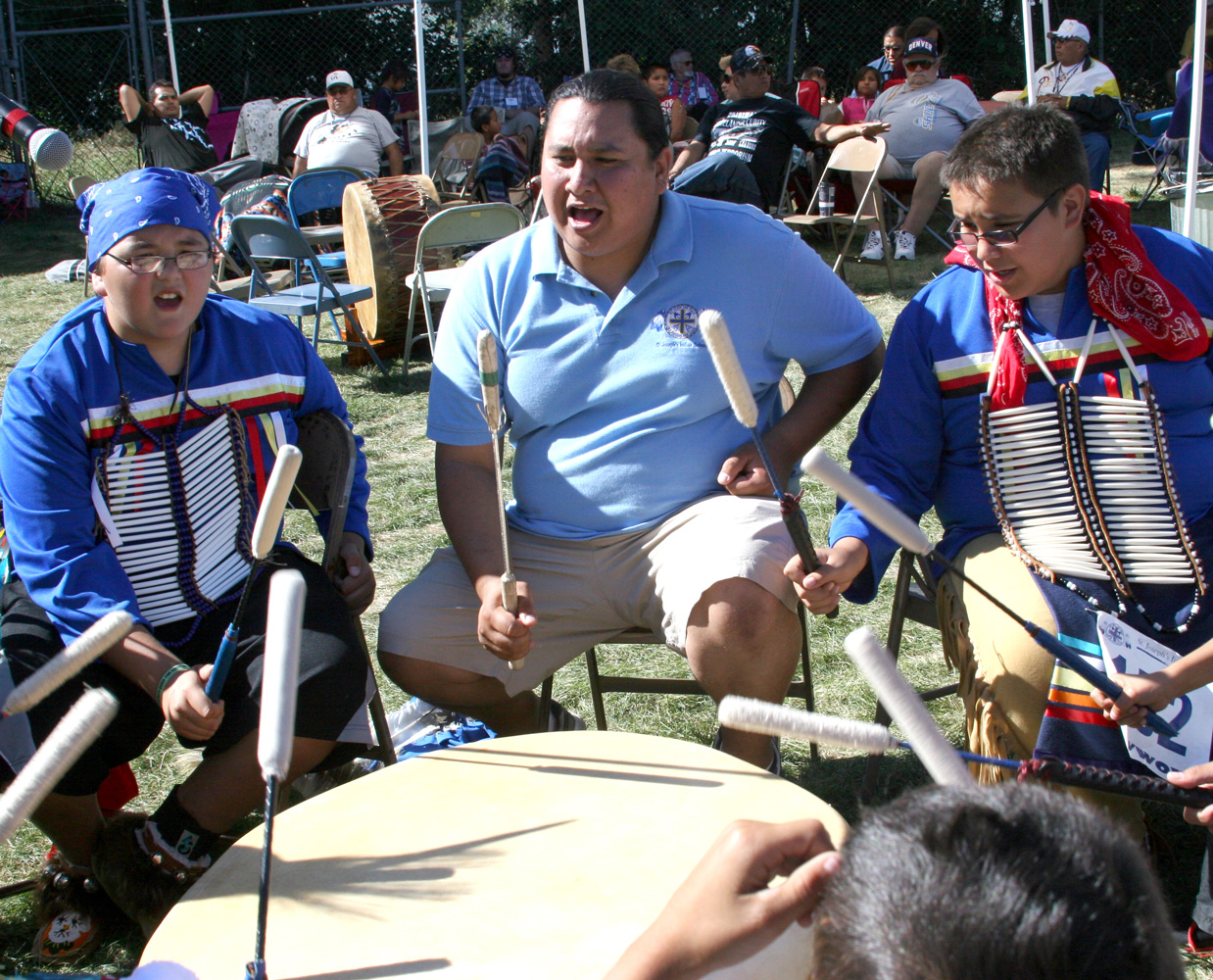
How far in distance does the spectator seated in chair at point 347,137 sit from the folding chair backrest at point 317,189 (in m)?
1.08

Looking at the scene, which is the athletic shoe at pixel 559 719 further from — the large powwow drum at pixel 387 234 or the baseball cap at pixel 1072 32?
the baseball cap at pixel 1072 32

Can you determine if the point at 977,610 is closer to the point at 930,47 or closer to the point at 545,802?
the point at 545,802

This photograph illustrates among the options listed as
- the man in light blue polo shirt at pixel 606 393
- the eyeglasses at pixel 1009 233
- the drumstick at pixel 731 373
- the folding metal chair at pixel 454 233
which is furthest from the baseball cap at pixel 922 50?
the drumstick at pixel 731 373

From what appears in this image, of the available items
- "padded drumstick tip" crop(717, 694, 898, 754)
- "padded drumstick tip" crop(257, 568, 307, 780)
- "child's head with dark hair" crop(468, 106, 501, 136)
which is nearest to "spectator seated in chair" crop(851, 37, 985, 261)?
"child's head with dark hair" crop(468, 106, 501, 136)

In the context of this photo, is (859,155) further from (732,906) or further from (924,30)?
(732,906)

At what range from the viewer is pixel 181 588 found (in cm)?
217

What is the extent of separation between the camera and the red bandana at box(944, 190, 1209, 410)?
207 cm

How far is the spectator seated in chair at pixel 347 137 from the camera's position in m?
8.69

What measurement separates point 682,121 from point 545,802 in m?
8.76

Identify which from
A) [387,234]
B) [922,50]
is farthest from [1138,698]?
[922,50]

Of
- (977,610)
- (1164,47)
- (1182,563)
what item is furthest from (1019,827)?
(1164,47)

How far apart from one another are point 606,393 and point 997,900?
1668 millimetres

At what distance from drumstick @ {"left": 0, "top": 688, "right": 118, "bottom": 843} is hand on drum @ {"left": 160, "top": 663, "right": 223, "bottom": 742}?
552 millimetres

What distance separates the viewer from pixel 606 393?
2.30 m
